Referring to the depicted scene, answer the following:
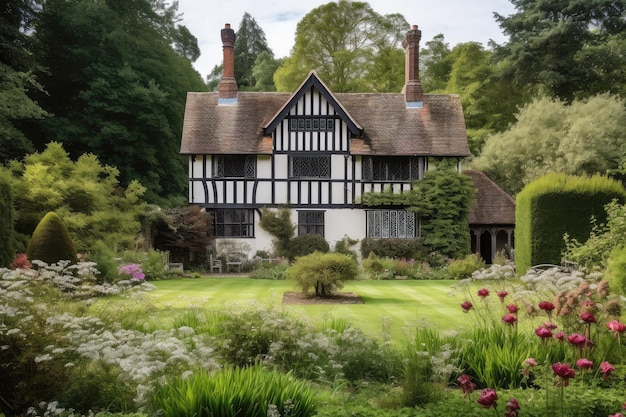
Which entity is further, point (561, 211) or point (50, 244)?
point (561, 211)

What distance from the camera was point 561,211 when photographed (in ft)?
56.5

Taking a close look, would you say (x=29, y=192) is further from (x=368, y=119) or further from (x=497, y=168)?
(x=497, y=168)

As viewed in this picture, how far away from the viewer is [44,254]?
48.3 ft

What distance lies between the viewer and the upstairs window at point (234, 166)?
26.6 meters

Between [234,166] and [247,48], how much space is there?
32.9 meters

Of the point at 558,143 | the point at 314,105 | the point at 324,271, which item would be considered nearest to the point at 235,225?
the point at 314,105

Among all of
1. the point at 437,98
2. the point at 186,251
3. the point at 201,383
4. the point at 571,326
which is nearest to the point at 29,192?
the point at 186,251

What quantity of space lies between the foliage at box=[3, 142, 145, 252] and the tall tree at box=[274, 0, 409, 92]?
68.3 feet

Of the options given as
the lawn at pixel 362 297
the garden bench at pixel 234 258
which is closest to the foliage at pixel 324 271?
the lawn at pixel 362 297

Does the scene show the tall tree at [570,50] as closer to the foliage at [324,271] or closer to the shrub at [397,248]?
the shrub at [397,248]

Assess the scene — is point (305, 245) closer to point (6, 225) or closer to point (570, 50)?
point (6, 225)

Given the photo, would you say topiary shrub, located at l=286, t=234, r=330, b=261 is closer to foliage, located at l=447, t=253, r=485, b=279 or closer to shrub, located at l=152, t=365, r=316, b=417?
foliage, located at l=447, t=253, r=485, b=279

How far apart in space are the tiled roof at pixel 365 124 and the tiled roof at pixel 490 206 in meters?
2.58

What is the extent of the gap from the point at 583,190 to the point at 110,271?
13.6 m
